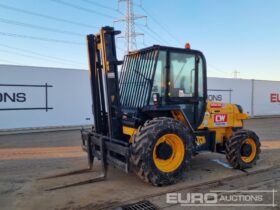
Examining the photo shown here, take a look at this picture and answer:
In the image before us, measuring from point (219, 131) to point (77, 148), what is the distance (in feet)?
14.5

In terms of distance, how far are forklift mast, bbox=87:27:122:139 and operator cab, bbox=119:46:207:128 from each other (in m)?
0.46

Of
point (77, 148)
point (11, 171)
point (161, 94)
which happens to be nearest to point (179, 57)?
point (161, 94)

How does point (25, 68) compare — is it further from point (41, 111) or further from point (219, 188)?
point (219, 188)

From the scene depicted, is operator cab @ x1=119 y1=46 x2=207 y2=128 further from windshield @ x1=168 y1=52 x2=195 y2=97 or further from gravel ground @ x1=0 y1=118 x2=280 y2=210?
gravel ground @ x1=0 y1=118 x2=280 y2=210

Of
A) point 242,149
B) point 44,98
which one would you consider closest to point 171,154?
point 242,149

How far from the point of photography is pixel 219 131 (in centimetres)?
648

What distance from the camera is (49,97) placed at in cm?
1388

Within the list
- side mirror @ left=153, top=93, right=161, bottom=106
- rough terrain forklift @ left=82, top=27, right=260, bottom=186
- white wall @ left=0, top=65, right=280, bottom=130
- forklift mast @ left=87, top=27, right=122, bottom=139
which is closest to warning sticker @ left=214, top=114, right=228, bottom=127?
rough terrain forklift @ left=82, top=27, right=260, bottom=186

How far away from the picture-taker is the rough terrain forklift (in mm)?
4852

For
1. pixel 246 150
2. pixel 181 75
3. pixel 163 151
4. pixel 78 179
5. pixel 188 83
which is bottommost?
pixel 78 179

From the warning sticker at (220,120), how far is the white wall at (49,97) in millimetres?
9542

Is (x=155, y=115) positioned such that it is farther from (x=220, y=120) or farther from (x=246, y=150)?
(x=246, y=150)

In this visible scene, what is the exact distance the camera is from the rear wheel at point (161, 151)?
4.68m

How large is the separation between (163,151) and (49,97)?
33.3 ft
